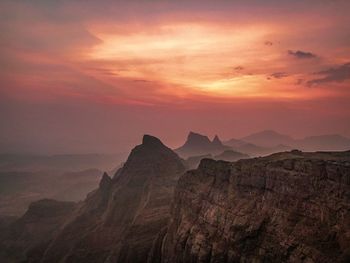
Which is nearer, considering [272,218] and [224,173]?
[272,218]

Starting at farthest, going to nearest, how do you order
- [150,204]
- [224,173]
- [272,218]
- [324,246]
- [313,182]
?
[150,204] → [224,173] → [272,218] → [313,182] → [324,246]

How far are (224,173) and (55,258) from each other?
12261cm

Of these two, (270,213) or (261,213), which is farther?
(261,213)

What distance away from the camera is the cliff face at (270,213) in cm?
7294

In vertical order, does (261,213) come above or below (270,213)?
below

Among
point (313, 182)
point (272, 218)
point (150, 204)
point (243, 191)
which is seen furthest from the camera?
point (150, 204)

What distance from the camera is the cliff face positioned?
72.9m

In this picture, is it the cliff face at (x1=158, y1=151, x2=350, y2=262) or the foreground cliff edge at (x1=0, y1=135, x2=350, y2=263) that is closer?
the cliff face at (x1=158, y1=151, x2=350, y2=262)

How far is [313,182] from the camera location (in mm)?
78812

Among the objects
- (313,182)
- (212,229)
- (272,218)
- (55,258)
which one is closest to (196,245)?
(212,229)

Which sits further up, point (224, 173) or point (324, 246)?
point (224, 173)

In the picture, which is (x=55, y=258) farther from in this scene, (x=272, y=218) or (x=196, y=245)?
(x=272, y=218)

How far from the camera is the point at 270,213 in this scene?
283 feet

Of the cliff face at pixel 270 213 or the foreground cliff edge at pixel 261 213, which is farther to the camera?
the foreground cliff edge at pixel 261 213
